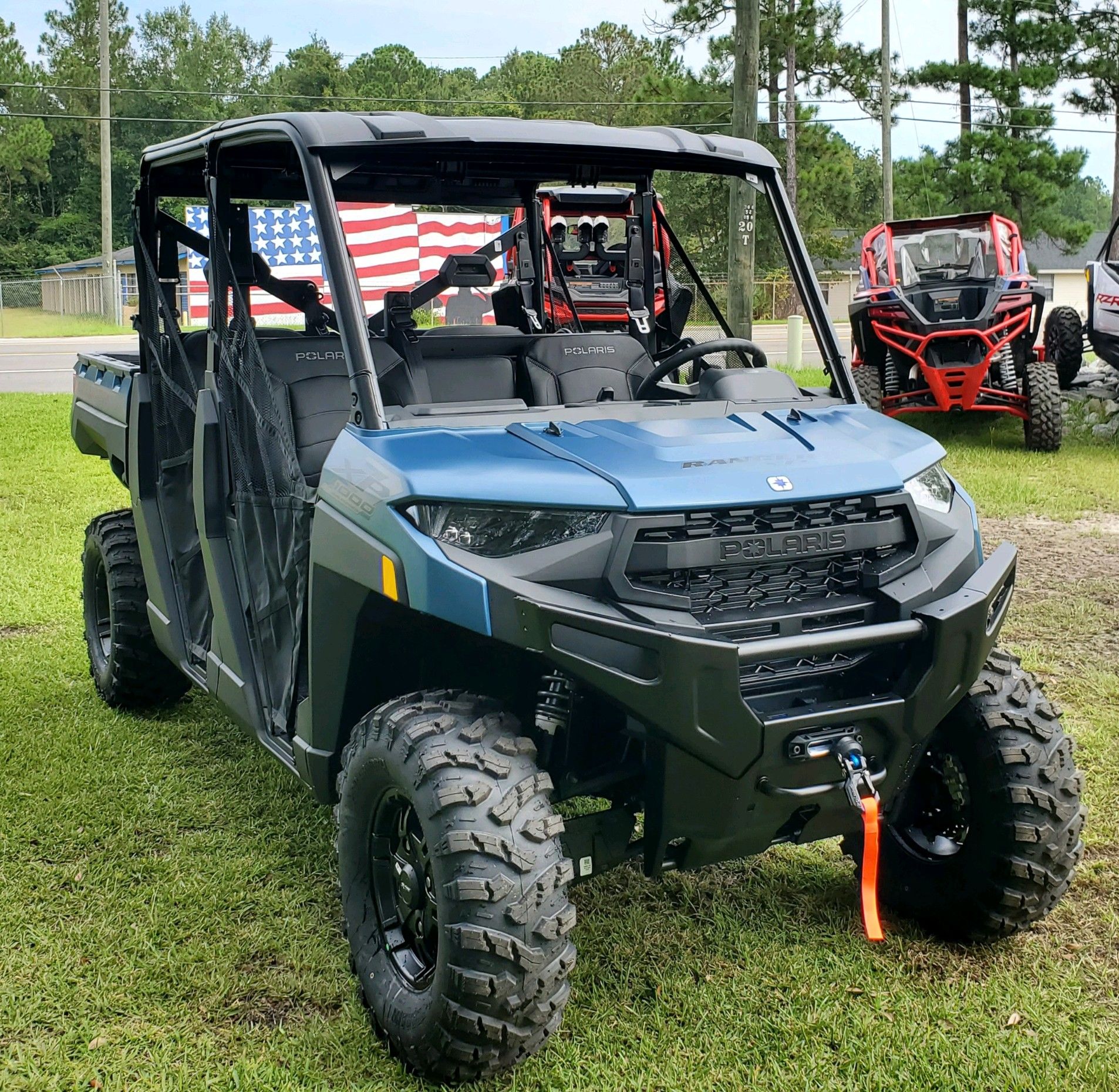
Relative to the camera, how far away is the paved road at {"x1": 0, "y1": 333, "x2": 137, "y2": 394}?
1752cm

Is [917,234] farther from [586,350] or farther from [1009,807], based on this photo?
[1009,807]

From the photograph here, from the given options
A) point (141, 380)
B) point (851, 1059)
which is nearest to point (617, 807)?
point (851, 1059)

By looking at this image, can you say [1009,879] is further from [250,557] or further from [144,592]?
[144,592]

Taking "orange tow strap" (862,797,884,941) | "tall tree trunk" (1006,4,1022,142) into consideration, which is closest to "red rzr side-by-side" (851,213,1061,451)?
"orange tow strap" (862,797,884,941)

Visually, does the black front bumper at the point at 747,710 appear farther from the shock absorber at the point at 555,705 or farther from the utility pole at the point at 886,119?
A: the utility pole at the point at 886,119

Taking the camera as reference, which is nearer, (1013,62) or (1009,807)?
(1009,807)

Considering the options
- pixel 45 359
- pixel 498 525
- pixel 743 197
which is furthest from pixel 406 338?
pixel 45 359

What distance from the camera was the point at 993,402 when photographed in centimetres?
1148

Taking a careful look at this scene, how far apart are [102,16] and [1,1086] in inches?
1294

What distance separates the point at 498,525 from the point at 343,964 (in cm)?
133

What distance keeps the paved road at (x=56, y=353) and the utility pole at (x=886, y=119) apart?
3.26m

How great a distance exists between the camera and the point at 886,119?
28031 millimetres

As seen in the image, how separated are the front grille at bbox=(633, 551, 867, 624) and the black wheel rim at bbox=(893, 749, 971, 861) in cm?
76

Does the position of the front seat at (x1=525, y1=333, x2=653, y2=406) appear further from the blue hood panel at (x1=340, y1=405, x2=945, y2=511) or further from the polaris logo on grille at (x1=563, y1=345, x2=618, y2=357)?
the blue hood panel at (x1=340, y1=405, x2=945, y2=511)
